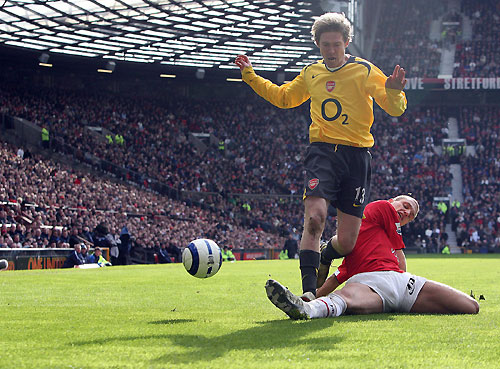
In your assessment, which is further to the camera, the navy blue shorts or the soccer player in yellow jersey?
the navy blue shorts

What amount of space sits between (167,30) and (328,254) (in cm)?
2834

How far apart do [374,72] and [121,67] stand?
36.7 metres

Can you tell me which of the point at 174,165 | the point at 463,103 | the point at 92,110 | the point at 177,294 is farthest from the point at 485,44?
the point at 177,294

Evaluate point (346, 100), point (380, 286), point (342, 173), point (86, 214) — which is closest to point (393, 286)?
point (380, 286)

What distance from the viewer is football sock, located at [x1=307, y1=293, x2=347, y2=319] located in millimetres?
4840

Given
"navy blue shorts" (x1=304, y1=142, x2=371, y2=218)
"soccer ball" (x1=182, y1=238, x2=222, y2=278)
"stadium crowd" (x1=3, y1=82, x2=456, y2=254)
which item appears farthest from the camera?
"stadium crowd" (x1=3, y1=82, x2=456, y2=254)

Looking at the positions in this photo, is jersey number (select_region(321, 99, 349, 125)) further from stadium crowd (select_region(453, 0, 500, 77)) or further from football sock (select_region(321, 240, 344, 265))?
stadium crowd (select_region(453, 0, 500, 77))

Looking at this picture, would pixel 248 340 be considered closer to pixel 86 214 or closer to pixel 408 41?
pixel 86 214

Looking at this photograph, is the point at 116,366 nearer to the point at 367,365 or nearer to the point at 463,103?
the point at 367,365

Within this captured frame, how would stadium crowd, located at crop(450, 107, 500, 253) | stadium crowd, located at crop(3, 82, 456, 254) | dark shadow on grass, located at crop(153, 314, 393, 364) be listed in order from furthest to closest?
stadium crowd, located at crop(450, 107, 500, 253) < stadium crowd, located at crop(3, 82, 456, 254) < dark shadow on grass, located at crop(153, 314, 393, 364)

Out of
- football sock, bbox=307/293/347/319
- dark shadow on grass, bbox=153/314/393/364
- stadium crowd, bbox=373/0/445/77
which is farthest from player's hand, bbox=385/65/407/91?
stadium crowd, bbox=373/0/445/77

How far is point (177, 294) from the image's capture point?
332 inches

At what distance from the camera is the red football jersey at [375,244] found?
5.57 metres

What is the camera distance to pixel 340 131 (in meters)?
5.73
